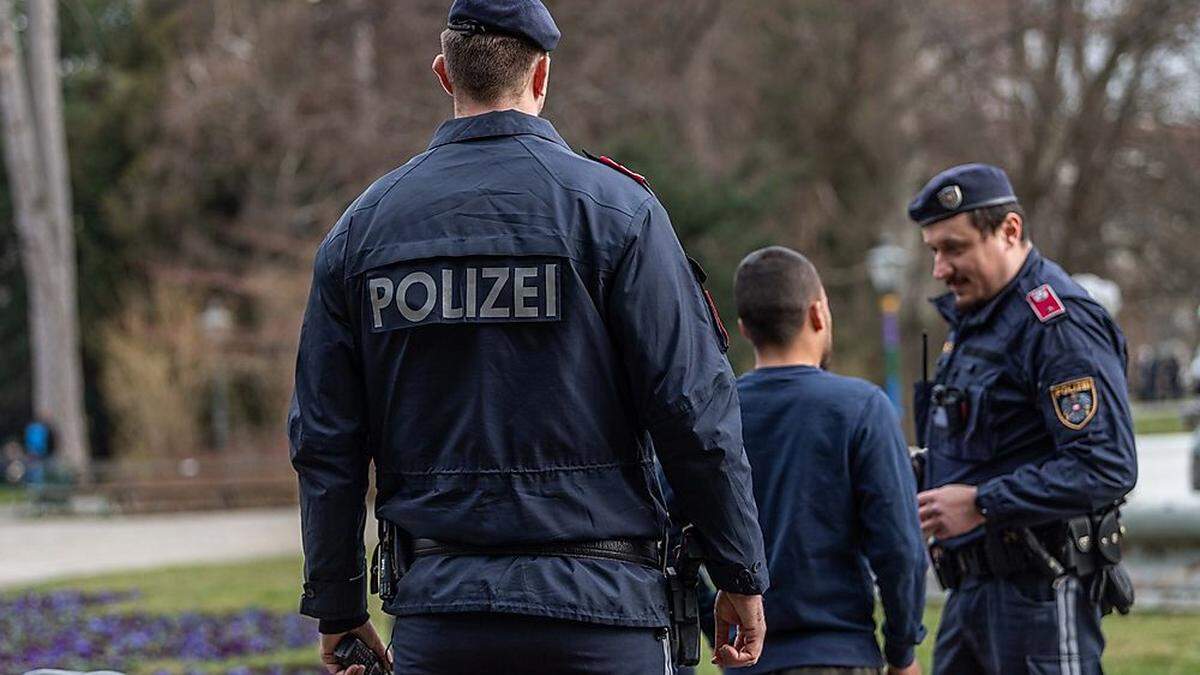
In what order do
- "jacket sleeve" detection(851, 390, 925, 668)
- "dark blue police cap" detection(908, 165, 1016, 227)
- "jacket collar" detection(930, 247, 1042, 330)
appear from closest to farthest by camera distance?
"jacket sleeve" detection(851, 390, 925, 668), "jacket collar" detection(930, 247, 1042, 330), "dark blue police cap" detection(908, 165, 1016, 227)

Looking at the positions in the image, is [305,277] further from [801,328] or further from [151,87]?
[801,328]

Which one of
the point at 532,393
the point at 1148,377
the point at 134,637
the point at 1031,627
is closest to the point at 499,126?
the point at 532,393

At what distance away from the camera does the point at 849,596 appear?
404 cm

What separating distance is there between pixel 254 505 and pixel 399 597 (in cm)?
2424

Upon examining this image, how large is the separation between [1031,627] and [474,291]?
2.01 m

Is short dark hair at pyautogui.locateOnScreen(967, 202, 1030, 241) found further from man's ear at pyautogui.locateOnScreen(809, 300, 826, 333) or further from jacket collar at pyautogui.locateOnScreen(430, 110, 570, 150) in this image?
jacket collar at pyautogui.locateOnScreen(430, 110, 570, 150)

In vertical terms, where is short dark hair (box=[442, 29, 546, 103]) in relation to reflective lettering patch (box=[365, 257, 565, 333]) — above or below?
above

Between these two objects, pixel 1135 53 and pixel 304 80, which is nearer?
pixel 1135 53

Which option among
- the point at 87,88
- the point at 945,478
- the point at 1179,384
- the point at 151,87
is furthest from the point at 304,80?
the point at 1179,384

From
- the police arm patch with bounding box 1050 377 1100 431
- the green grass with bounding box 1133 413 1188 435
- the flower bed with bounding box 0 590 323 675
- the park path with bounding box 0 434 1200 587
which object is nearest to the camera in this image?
the police arm patch with bounding box 1050 377 1100 431

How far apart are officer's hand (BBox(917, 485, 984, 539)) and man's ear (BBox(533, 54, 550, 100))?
171cm

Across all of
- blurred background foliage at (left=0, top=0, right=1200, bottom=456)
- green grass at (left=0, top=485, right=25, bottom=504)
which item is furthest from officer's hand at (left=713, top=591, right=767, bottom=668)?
green grass at (left=0, top=485, right=25, bottom=504)

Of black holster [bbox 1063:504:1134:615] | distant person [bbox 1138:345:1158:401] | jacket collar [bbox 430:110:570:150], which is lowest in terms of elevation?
distant person [bbox 1138:345:1158:401]

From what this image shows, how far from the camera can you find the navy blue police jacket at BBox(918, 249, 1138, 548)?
411 centimetres
